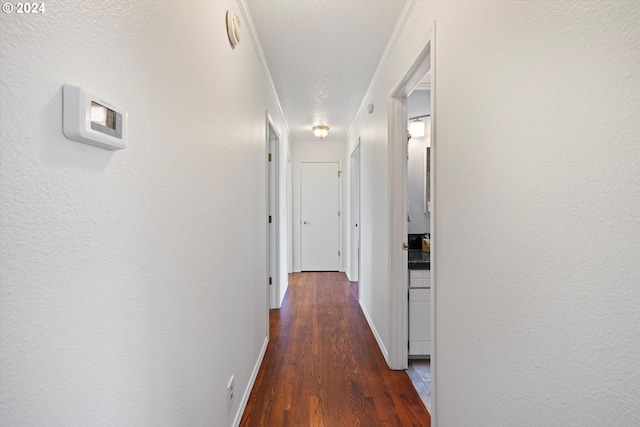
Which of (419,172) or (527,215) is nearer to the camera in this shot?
(527,215)

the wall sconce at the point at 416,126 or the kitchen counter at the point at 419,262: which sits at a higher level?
the wall sconce at the point at 416,126

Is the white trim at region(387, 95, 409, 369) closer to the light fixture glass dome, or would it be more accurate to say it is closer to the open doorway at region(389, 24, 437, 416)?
the open doorway at region(389, 24, 437, 416)

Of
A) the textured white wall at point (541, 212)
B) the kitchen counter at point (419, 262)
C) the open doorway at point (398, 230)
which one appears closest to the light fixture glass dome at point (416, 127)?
the open doorway at point (398, 230)

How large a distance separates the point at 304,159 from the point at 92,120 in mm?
5102

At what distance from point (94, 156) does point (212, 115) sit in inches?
31.4

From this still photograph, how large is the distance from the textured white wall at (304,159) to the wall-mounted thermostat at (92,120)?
16.0 feet

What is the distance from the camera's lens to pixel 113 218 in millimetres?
659

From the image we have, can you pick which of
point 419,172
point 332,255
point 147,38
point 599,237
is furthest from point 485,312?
point 332,255

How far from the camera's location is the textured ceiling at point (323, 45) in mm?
1844

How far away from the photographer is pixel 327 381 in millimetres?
2184

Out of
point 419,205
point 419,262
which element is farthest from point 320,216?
point 419,262

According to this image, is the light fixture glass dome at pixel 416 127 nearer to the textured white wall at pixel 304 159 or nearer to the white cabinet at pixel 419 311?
the white cabinet at pixel 419 311

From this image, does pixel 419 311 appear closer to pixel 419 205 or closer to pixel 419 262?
pixel 419 262

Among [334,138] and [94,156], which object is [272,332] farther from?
[334,138]
